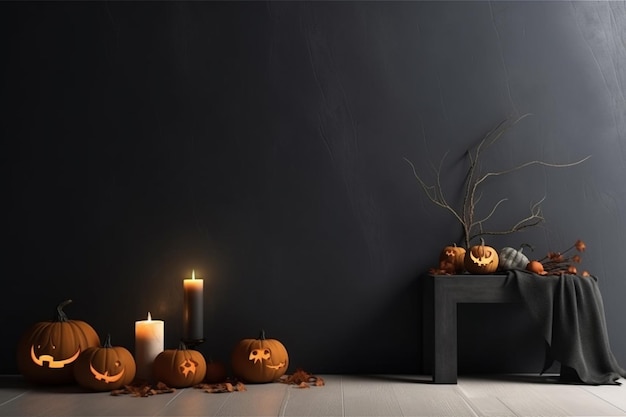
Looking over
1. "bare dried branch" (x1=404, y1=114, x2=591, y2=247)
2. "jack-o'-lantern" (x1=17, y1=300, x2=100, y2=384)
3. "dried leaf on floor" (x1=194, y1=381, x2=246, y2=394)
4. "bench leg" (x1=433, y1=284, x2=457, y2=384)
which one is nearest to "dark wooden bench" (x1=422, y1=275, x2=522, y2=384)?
"bench leg" (x1=433, y1=284, x2=457, y2=384)

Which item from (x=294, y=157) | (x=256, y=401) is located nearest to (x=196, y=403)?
(x=256, y=401)

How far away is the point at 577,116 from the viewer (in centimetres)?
369

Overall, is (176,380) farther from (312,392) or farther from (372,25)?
(372,25)

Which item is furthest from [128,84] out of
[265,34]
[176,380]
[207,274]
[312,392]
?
[312,392]

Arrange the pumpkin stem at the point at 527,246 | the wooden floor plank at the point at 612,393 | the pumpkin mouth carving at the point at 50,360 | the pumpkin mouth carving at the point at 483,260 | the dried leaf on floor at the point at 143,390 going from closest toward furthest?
the wooden floor plank at the point at 612,393 < the dried leaf on floor at the point at 143,390 < the pumpkin mouth carving at the point at 50,360 < the pumpkin mouth carving at the point at 483,260 < the pumpkin stem at the point at 527,246

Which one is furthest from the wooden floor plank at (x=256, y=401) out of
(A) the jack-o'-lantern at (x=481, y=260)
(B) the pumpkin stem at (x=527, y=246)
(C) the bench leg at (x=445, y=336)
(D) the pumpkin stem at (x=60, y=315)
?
(B) the pumpkin stem at (x=527, y=246)

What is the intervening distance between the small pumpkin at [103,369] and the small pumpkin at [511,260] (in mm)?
1563

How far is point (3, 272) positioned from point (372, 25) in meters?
1.95

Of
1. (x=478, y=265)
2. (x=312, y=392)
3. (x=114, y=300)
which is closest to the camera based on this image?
(x=312, y=392)

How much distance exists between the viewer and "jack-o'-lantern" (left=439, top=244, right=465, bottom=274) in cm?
348

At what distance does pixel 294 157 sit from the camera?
12.0 feet

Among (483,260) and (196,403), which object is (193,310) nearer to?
(196,403)

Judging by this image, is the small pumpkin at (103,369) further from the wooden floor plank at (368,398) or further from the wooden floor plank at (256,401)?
the wooden floor plank at (368,398)

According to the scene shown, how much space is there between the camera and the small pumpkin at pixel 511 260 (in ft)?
11.3
